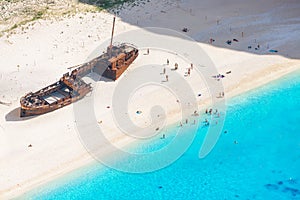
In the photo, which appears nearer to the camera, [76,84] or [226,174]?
[226,174]

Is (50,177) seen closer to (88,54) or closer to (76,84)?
(76,84)

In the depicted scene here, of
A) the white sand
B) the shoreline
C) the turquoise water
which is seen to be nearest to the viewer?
the shoreline

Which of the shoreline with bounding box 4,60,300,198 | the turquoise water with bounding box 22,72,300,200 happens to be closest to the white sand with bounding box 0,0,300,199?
the shoreline with bounding box 4,60,300,198

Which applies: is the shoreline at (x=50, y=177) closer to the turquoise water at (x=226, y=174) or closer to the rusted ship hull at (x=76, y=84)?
the turquoise water at (x=226, y=174)

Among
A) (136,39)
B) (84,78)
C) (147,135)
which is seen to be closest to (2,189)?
(147,135)

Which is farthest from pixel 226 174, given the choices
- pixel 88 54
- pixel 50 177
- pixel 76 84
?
pixel 88 54

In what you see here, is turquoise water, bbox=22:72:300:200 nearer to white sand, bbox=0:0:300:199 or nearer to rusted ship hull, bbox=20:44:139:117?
white sand, bbox=0:0:300:199
